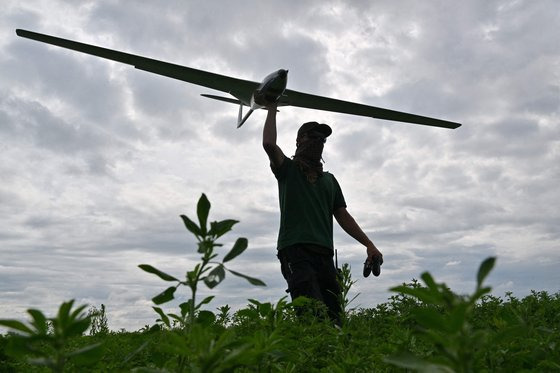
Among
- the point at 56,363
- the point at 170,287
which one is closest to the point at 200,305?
the point at 170,287

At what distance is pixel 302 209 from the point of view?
263 inches

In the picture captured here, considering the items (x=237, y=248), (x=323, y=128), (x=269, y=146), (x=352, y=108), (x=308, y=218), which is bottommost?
(x=237, y=248)

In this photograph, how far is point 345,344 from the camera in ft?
7.89

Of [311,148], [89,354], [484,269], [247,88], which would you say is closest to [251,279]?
[89,354]

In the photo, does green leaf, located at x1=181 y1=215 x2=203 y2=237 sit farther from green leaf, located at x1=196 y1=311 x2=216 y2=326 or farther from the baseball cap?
the baseball cap

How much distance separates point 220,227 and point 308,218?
18.4 feet

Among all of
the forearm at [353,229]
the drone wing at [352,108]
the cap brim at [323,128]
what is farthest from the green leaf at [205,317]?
the drone wing at [352,108]

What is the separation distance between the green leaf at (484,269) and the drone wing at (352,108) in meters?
23.8

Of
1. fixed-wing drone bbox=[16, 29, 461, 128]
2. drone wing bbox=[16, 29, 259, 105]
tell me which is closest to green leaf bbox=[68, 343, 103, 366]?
fixed-wing drone bbox=[16, 29, 461, 128]

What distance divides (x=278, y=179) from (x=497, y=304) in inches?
129

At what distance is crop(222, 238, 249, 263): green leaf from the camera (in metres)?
1.00

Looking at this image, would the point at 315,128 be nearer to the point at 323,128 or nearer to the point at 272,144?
the point at 323,128

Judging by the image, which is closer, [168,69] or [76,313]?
[76,313]

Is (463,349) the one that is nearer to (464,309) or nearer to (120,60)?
(464,309)
